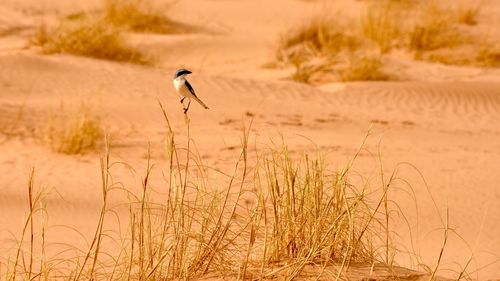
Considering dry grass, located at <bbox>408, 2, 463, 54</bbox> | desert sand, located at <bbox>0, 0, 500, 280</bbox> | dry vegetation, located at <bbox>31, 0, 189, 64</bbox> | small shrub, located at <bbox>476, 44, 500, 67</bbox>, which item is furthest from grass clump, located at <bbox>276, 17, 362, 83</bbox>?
dry vegetation, located at <bbox>31, 0, 189, 64</bbox>

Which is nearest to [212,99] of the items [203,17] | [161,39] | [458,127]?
[458,127]

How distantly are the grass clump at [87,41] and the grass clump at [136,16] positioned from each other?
1820 mm

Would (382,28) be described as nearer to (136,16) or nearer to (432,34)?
(432,34)

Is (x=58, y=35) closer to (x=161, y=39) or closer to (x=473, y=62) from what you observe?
(x=161, y=39)

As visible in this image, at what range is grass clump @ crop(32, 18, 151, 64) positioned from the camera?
12.5 meters

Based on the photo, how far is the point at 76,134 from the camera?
27.7 ft

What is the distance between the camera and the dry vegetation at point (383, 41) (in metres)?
13.8

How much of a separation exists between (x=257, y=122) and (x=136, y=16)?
5930 mm

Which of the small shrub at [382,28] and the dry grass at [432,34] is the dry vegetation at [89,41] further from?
the dry grass at [432,34]

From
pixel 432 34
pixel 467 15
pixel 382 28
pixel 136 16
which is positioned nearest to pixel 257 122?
pixel 382 28

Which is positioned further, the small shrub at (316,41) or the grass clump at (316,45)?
the small shrub at (316,41)

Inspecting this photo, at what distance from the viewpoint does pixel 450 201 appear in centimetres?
751

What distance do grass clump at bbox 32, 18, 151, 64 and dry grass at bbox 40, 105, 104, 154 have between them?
372cm

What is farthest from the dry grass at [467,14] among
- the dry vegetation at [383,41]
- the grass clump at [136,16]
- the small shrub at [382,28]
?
the grass clump at [136,16]
